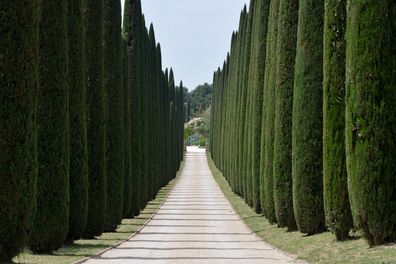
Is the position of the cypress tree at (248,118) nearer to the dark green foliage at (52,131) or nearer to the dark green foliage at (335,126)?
the dark green foliage at (335,126)

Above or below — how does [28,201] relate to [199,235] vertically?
above

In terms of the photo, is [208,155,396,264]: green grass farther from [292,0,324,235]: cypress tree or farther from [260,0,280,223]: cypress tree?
[260,0,280,223]: cypress tree

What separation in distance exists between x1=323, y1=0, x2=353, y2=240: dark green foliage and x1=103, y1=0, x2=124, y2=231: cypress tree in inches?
440

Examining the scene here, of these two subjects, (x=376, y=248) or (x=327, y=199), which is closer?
(x=376, y=248)

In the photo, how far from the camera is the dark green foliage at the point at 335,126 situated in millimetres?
17641

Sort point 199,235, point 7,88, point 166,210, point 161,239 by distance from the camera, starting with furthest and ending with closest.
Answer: point 166,210
point 199,235
point 161,239
point 7,88

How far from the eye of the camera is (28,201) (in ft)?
47.9

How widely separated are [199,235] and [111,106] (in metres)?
6.67

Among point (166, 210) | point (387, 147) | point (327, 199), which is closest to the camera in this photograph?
point (387, 147)

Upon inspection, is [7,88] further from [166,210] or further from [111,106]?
[166,210]

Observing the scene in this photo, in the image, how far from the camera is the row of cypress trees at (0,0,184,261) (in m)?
14.3

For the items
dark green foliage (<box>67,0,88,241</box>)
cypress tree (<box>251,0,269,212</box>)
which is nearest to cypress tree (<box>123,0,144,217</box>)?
cypress tree (<box>251,0,269,212</box>)

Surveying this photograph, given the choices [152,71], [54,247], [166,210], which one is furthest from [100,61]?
[152,71]

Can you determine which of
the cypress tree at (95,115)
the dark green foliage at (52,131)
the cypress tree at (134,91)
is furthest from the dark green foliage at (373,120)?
the cypress tree at (134,91)
